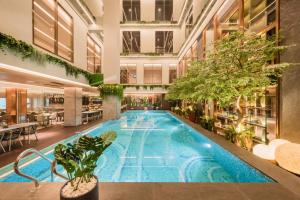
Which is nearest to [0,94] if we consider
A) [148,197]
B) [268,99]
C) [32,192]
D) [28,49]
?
[28,49]

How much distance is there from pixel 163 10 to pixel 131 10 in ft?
13.4

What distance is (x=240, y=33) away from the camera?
487 cm

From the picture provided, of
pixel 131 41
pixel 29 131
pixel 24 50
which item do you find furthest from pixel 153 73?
pixel 24 50

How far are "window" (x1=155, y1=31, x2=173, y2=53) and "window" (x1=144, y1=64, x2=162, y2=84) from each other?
8.09 feet

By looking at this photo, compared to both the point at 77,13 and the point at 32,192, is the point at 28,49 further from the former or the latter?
the point at 77,13

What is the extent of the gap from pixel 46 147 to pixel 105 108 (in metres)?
7.30

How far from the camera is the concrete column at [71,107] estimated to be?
1014cm

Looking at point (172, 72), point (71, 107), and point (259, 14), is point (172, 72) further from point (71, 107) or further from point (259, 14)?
point (259, 14)

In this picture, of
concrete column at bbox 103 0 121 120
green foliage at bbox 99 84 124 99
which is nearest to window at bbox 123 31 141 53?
concrete column at bbox 103 0 121 120

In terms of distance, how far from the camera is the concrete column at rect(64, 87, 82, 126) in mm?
10141

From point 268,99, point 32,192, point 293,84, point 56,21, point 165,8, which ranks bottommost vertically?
point 32,192

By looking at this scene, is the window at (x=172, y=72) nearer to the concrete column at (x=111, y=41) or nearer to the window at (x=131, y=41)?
the window at (x=131, y=41)

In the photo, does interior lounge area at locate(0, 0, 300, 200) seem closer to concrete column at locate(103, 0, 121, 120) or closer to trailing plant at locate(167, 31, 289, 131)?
trailing plant at locate(167, 31, 289, 131)

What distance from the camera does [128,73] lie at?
83.3 ft
